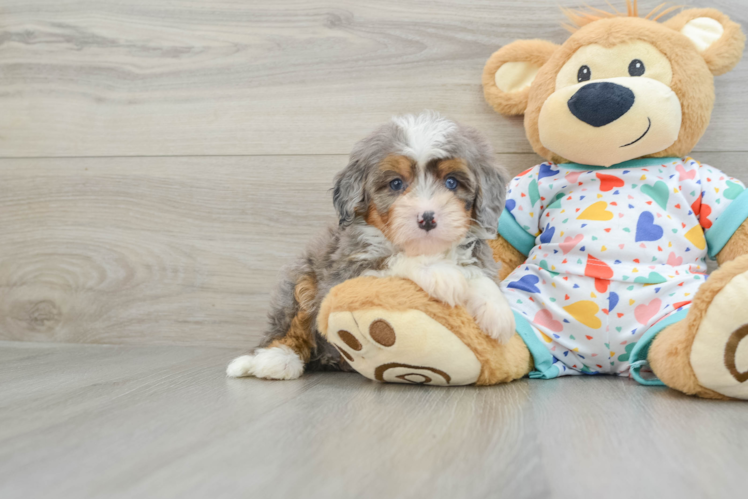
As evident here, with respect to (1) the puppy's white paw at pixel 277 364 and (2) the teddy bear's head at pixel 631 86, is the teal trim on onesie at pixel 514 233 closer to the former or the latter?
(2) the teddy bear's head at pixel 631 86

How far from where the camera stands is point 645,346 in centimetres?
134

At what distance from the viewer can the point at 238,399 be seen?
3.99ft

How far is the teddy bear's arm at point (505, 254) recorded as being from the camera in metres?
1.62

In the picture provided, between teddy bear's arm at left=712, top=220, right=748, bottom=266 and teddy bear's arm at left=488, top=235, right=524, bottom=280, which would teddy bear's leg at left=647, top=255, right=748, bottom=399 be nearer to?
teddy bear's arm at left=712, top=220, right=748, bottom=266

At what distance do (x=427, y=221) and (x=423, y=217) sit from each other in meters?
0.01

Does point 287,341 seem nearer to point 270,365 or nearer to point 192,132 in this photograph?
point 270,365

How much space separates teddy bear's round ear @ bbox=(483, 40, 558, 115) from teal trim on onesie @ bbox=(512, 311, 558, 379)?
0.63m

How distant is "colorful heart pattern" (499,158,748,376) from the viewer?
4.56 feet

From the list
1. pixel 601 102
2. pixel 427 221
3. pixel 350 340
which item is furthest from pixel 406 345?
pixel 601 102

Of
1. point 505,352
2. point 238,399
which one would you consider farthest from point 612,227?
point 238,399

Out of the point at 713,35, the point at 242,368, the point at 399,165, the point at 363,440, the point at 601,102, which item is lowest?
the point at 242,368

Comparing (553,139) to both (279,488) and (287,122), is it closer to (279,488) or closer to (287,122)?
(287,122)

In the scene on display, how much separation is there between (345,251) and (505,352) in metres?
0.42

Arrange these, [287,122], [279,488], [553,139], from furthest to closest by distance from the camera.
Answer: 1. [287,122]
2. [553,139]
3. [279,488]
